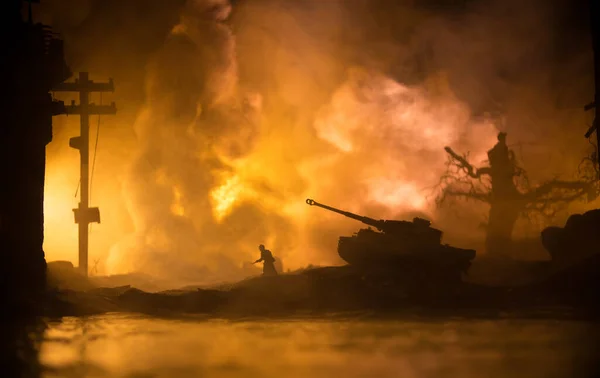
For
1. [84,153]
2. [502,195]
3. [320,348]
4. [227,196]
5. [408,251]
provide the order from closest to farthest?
[320,348]
[408,251]
[84,153]
[502,195]
[227,196]

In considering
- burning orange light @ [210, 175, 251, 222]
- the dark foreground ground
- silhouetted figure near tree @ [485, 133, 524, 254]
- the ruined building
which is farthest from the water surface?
burning orange light @ [210, 175, 251, 222]

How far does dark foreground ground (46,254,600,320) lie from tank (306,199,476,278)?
0.46m

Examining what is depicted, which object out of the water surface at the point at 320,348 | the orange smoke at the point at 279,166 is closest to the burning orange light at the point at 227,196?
the orange smoke at the point at 279,166

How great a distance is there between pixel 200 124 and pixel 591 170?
71.7 feet

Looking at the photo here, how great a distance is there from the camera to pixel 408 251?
21609mm

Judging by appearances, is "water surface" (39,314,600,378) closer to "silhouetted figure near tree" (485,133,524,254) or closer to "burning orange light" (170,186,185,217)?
"silhouetted figure near tree" (485,133,524,254)

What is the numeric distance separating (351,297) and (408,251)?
2.68 m

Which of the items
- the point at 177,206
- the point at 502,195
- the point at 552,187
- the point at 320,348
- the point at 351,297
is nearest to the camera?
the point at 320,348

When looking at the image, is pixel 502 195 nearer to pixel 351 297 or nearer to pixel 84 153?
pixel 351 297

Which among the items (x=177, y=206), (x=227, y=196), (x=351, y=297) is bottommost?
(x=351, y=297)

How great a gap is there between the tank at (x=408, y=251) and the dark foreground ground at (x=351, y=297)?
46 cm

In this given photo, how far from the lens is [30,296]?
19.5 m

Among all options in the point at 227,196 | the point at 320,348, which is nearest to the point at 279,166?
the point at 227,196

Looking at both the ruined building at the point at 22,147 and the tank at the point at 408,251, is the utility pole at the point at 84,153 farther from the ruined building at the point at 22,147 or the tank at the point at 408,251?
the tank at the point at 408,251
